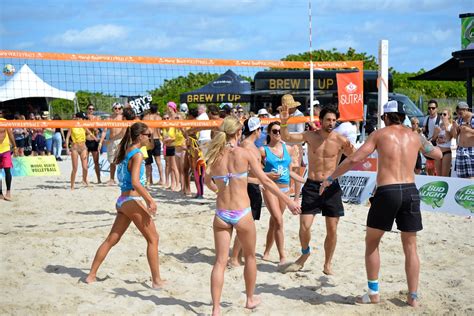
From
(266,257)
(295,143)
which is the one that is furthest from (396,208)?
(295,143)

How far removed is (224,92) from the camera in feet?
71.7

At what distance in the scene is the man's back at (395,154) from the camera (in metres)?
5.27

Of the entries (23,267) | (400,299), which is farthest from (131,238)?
(400,299)

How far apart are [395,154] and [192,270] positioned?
2.39m

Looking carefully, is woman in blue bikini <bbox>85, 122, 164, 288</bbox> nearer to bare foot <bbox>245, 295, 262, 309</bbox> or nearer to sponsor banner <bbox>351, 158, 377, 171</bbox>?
bare foot <bbox>245, 295, 262, 309</bbox>

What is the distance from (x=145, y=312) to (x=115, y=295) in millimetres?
503

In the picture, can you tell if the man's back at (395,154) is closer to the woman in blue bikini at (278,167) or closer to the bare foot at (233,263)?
the woman in blue bikini at (278,167)

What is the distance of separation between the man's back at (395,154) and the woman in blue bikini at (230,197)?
2.57 feet

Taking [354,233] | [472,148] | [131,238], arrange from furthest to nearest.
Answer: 1. [472,148]
2. [354,233]
3. [131,238]

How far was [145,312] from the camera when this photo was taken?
5.28 meters

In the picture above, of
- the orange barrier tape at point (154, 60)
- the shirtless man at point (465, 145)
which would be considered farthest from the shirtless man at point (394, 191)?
the shirtless man at point (465, 145)

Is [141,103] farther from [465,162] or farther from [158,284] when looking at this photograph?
[158,284]

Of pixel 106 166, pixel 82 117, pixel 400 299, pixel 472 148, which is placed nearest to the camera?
pixel 400 299

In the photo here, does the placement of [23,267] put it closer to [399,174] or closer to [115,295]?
[115,295]
